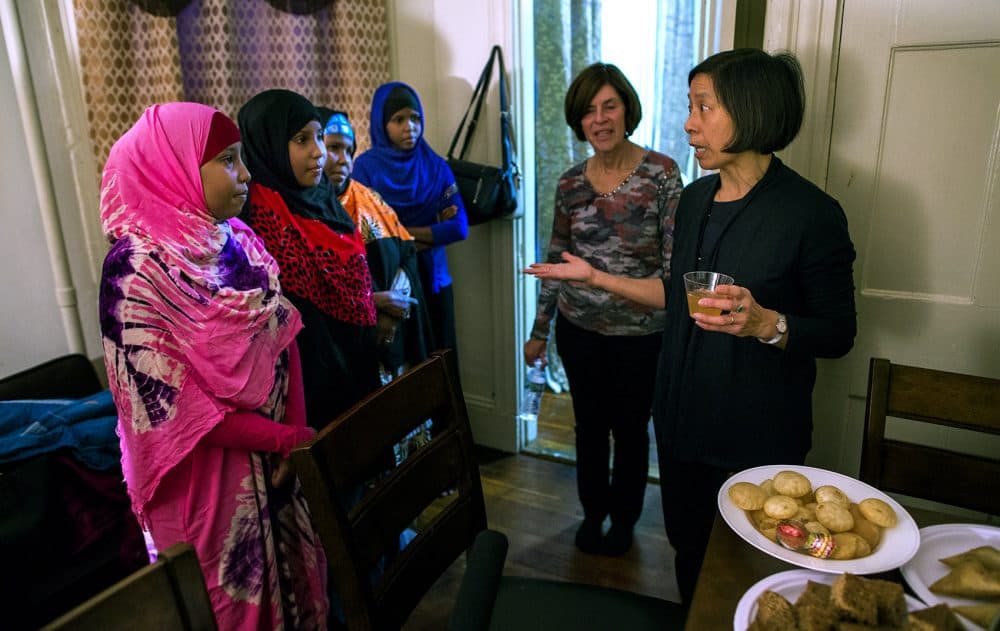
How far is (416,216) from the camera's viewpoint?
7.66 feet

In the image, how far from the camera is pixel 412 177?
2318mm

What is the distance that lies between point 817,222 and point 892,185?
0.62m

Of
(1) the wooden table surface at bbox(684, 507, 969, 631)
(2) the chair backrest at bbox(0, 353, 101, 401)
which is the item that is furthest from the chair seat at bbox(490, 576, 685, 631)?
(2) the chair backrest at bbox(0, 353, 101, 401)

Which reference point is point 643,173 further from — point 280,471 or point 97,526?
point 97,526

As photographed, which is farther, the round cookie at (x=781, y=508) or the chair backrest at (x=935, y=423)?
the chair backrest at (x=935, y=423)

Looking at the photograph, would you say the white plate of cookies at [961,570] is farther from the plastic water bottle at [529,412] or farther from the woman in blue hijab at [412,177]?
the plastic water bottle at [529,412]

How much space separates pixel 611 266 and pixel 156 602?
4.86 ft

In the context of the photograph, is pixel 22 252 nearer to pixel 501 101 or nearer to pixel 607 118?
pixel 501 101

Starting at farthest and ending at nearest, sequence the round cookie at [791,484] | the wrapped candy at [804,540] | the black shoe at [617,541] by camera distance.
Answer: the black shoe at [617,541], the round cookie at [791,484], the wrapped candy at [804,540]

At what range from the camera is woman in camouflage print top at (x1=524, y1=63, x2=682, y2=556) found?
6.12 ft

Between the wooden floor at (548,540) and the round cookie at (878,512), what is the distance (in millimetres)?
1121

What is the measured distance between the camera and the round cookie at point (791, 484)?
990 mm

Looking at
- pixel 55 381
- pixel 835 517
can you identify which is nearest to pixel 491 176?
pixel 55 381

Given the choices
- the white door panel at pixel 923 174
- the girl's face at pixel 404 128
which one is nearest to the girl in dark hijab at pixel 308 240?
the girl's face at pixel 404 128
